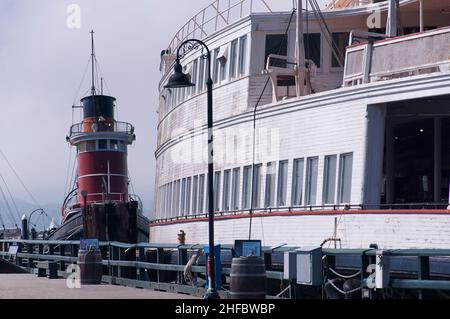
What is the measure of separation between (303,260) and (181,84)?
4.80 meters

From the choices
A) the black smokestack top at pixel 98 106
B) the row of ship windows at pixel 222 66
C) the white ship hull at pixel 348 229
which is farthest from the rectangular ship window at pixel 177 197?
the black smokestack top at pixel 98 106

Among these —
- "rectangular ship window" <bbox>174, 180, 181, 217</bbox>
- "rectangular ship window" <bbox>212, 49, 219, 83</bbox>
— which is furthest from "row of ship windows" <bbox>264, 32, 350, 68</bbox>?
"rectangular ship window" <bbox>174, 180, 181, 217</bbox>

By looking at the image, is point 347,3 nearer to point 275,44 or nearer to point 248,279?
point 275,44

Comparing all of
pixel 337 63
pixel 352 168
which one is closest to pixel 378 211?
pixel 352 168

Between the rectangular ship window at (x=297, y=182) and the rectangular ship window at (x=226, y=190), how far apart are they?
12.2 ft

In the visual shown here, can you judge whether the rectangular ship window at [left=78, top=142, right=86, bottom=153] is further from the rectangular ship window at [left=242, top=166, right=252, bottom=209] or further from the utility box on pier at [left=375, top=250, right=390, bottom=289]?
the utility box on pier at [left=375, top=250, right=390, bottom=289]

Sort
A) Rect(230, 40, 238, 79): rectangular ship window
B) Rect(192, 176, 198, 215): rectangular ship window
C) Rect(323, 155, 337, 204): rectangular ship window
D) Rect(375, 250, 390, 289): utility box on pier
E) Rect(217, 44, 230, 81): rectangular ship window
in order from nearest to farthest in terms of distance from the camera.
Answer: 1. Rect(375, 250, 390, 289): utility box on pier
2. Rect(323, 155, 337, 204): rectangular ship window
3. Rect(230, 40, 238, 79): rectangular ship window
4. Rect(217, 44, 230, 81): rectangular ship window
5. Rect(192, 176, 198, 215): rectangular ship window

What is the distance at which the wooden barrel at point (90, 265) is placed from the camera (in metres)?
24.4

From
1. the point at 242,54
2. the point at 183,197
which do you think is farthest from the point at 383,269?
the point at 183,197

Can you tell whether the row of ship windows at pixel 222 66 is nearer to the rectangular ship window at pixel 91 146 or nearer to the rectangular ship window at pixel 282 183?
the rectangular ship window at pixel 282 183

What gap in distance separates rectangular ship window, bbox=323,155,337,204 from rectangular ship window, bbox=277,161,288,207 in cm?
180

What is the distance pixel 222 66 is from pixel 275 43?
2209 mm

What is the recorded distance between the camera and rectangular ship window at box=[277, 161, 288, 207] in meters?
24.6
